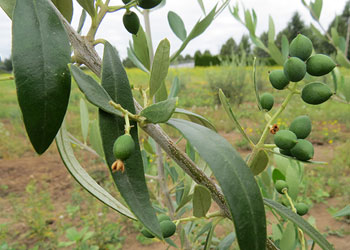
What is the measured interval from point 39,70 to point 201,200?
0.24 metres

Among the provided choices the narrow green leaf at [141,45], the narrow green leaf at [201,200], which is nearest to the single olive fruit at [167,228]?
the narrow green leaf at [201,200]

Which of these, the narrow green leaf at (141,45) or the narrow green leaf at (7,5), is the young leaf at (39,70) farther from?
the narrow green leaf at (141,45)

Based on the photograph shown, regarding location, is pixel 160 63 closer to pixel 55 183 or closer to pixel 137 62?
pixel 137 62

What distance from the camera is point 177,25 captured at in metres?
0.69

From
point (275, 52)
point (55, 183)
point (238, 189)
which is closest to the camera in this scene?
point (238, 189)

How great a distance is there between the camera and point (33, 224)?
2.16m

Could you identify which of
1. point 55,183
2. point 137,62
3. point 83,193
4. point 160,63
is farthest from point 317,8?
point 55,183

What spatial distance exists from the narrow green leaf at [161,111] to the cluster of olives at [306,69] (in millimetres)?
174

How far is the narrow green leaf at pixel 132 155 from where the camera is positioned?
0.82ft

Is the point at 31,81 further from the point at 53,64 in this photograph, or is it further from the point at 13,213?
the point at 13,213

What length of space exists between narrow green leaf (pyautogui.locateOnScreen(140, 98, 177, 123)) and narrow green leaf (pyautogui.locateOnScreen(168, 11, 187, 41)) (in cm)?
47

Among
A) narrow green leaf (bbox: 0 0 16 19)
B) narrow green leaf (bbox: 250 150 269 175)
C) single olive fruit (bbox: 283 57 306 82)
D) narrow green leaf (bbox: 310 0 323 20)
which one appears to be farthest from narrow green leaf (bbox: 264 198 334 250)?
narrow green leaf (bbox: 310 0 323 20)

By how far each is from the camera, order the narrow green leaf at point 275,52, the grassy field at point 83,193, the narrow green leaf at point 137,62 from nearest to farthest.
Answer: the narrow green leaf at point 137,62 < the narrow green leaf at point 275,52 < the grassy field at point 83,193

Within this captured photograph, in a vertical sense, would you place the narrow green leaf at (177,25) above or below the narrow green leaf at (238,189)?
above
